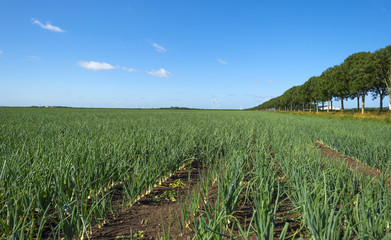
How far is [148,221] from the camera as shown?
73.0 inches

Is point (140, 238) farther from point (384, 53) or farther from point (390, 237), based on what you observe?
point (384, 53)

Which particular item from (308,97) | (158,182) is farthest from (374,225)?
(308,97)

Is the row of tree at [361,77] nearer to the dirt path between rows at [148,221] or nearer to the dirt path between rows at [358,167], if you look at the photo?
the dirt path between rows at [358,167]

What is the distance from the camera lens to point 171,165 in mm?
3035

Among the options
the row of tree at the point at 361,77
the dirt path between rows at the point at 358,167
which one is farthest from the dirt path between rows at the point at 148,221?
the row of tree at the point at 361,77

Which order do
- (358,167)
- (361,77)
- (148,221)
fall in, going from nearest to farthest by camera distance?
(148,221)
(358,167)
(361,77)

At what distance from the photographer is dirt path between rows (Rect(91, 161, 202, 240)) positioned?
1.63m

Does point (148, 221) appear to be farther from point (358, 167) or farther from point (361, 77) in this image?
point (361, 77)

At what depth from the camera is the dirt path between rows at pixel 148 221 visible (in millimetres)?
1627

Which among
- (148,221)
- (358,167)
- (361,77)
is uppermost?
(361,77)

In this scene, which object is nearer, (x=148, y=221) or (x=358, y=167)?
(x=148, y=221)

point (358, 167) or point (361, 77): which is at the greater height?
point (361, 77)

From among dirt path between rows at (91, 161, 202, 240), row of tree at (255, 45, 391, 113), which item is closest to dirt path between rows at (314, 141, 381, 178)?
dirt path between rows at (91, 161, 202, 240)

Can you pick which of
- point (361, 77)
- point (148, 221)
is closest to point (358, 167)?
point (148, 221)
